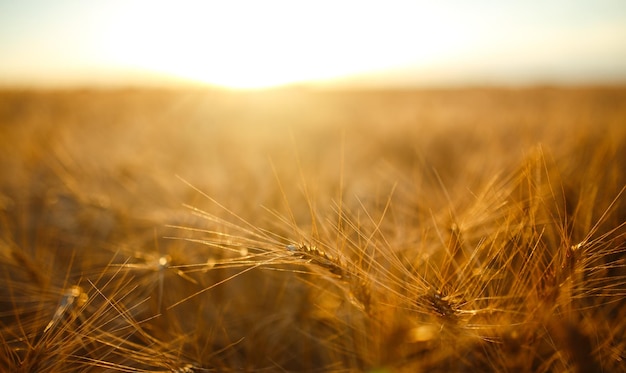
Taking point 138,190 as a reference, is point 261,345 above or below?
below

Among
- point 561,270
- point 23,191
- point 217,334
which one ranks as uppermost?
point 561,270

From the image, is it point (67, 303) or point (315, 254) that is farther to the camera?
point (67, 303)

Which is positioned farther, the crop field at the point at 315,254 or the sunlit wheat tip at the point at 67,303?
the sunlit wheat tip at the point at 67,303

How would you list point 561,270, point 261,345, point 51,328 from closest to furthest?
point 561,270
point 51,328
point 261,345

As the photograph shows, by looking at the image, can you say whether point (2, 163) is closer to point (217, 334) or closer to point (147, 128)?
point (147, 128)

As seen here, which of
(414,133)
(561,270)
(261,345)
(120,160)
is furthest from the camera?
(414,133)

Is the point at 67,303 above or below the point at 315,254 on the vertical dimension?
below

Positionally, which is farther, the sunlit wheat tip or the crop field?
the sunlit wheat tip

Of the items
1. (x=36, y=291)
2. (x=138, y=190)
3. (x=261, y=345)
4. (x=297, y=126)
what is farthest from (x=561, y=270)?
(x=297, y=126)
